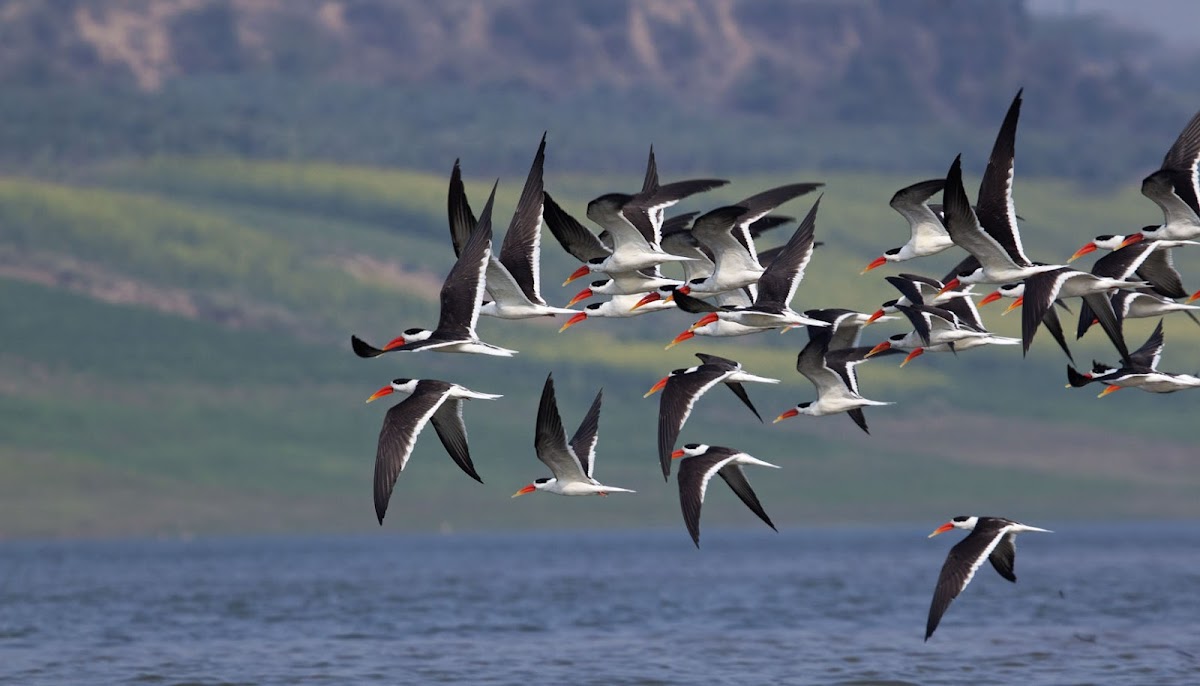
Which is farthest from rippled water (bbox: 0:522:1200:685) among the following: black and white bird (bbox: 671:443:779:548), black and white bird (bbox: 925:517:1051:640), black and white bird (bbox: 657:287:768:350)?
black and white bird (bbox: 671:443:779:548)

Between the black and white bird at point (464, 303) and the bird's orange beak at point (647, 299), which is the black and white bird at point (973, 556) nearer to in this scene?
the bird's orange beak at point (647, 299)

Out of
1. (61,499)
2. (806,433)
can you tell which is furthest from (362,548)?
(806,433)

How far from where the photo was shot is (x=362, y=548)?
14475cm

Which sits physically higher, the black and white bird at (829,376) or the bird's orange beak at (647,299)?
the bird's orange beak at (647,299)

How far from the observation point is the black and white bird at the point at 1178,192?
31109 mm

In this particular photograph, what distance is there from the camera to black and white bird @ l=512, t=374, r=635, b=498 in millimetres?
33406

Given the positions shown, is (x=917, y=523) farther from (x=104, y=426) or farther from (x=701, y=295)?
(x=701, y=295)

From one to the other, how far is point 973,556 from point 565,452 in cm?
680

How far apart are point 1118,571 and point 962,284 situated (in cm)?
6010

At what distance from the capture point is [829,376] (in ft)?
120

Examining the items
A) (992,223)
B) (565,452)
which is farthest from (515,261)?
(992,223)

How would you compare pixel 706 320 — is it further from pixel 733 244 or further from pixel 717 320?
pixel 733 244

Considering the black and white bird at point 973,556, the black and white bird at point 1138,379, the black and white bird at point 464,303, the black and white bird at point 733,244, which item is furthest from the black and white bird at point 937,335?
the black and white bird at point 464,303

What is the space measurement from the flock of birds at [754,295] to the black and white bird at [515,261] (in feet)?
0.11
